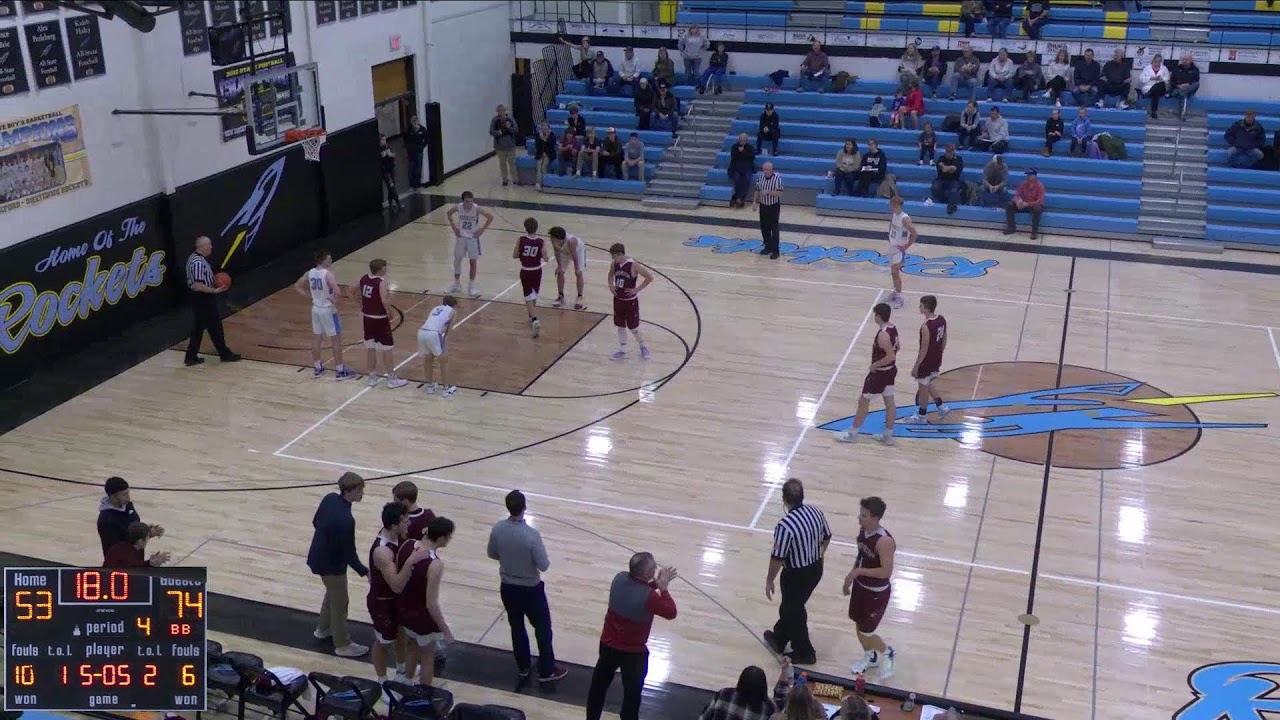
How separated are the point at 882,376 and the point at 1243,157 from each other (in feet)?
40.4

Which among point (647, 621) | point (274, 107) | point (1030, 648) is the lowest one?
point (1030, 648)

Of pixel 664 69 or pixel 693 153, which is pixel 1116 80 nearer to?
pixel 693 153

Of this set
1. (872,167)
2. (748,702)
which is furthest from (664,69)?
(748,702)

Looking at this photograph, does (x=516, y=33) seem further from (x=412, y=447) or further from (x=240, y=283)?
(x=412, y=447)

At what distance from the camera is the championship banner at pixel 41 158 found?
14.3 m

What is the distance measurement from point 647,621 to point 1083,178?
16.6 meters

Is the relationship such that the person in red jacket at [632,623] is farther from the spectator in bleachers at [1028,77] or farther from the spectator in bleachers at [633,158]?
the spectator in bleachers at [1028,77]

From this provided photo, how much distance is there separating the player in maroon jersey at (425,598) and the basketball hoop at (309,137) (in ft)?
32.6

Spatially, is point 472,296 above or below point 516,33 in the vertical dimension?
below

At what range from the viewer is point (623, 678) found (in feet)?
26.3

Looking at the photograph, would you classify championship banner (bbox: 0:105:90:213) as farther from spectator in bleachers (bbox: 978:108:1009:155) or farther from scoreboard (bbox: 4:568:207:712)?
spectator in bleachers (bbox: 978:108:1009:155)

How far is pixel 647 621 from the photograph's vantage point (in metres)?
7.80

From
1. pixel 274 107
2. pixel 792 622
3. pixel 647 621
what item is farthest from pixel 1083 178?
pixel 647 621

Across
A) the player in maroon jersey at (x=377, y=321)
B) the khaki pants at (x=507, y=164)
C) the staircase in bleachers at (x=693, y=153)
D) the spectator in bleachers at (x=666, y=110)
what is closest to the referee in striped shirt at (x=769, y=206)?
the staircase in bleachers at (x=693, y=153)
